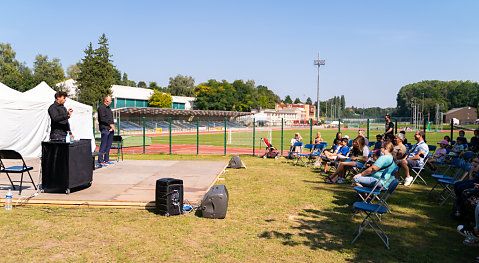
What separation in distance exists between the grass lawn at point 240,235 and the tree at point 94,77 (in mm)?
46859

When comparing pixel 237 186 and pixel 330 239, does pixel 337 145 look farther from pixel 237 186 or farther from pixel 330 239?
pixel 330 239

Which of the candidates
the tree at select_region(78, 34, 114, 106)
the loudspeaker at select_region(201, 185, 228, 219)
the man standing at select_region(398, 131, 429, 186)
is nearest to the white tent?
the loudspeaker at select_region(201, 185, 228, 219)

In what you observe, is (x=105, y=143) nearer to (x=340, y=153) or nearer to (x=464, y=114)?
(x=340, y=153)

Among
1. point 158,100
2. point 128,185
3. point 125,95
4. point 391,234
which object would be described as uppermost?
point 125,95

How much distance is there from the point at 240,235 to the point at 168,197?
1.53 meters

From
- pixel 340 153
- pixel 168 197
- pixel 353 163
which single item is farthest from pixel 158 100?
pixel 168 197

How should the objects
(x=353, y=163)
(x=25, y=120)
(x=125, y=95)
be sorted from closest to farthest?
(x=353, y=163) < (x=25, y=120) < (x=125, y=95)

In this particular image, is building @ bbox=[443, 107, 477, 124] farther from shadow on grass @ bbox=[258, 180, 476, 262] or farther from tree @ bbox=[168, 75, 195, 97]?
shadow on grass @ bbox=[258, 180, 476, 262]

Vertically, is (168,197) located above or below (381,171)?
below

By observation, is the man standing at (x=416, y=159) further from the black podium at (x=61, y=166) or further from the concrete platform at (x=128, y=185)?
the black podium at (x=61, y=166)

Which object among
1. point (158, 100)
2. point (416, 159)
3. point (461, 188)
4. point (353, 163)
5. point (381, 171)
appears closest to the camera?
point (461, 188)

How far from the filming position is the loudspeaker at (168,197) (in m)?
5.68

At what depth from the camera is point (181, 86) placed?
106250 mm

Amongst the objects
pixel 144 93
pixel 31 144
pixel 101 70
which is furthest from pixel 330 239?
pixel 144 93
